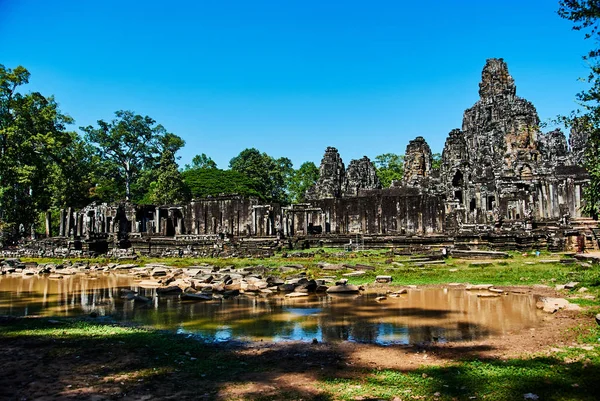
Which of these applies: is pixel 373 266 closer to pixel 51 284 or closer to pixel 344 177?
pixel 51 284

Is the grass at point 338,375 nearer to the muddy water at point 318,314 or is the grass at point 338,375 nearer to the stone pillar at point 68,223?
the muddy water at point 318,314

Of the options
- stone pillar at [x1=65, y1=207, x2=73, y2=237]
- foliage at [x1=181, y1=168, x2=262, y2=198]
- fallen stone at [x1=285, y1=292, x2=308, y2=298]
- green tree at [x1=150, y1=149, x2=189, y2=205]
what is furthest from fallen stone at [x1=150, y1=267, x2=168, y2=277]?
foliage at [x1=181, y1=168, x2=262, y2=198]

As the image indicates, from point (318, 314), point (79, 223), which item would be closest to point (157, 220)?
point (79, 223)

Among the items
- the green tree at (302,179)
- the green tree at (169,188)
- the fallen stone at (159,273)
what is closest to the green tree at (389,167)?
the green tree at (302,179)

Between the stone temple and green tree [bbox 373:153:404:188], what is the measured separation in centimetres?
2282

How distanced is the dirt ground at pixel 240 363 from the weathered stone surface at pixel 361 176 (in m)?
45.5

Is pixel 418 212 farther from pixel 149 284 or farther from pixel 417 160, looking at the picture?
pixel 149 284

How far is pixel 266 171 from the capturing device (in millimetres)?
74562

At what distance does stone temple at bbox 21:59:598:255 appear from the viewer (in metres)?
29.6

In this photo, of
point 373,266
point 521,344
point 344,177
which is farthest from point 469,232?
point 344,177

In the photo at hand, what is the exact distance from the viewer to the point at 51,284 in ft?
68.0

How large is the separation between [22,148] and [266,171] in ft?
124

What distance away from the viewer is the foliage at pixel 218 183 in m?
66.7

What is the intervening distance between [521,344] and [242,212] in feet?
119
